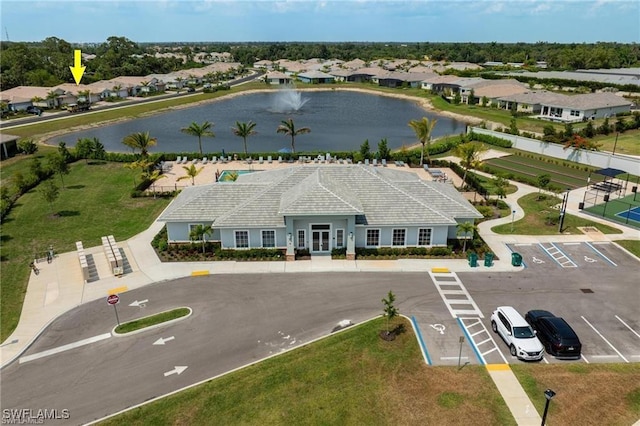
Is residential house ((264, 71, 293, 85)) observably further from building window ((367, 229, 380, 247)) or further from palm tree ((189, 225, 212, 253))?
building window ((367, 229, 380, 247))

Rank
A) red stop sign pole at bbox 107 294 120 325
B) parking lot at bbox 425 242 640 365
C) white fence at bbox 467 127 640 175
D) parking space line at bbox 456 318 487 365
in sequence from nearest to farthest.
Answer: parking space line at bbox 456 318 487 365
parking lot at bbox 425 242 640 365
red stop sign pole at bbox 107 294 120 325
white fence at bbox 467 127 640 175

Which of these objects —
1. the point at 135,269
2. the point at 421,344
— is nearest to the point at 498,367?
the point at 421,344

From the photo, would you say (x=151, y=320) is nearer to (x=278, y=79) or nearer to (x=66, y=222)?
(x=66, y=222)

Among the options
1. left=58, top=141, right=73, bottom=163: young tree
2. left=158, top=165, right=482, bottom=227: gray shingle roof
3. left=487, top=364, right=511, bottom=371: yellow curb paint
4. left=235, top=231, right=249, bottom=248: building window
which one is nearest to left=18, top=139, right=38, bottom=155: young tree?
left=58, top=141, right=73, bottom=163: young tree

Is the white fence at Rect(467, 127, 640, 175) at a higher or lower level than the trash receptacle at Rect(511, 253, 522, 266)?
higher

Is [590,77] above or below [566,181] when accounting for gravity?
above

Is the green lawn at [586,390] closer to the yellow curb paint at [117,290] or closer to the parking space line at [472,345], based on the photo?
the parking space line at [472,345]

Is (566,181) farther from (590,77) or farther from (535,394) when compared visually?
(590,77)

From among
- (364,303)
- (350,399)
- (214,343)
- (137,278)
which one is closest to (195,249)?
(137,278)

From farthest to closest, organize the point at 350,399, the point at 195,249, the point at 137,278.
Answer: the point at 195,249 < the point at 137,278 < the point at 350,399
